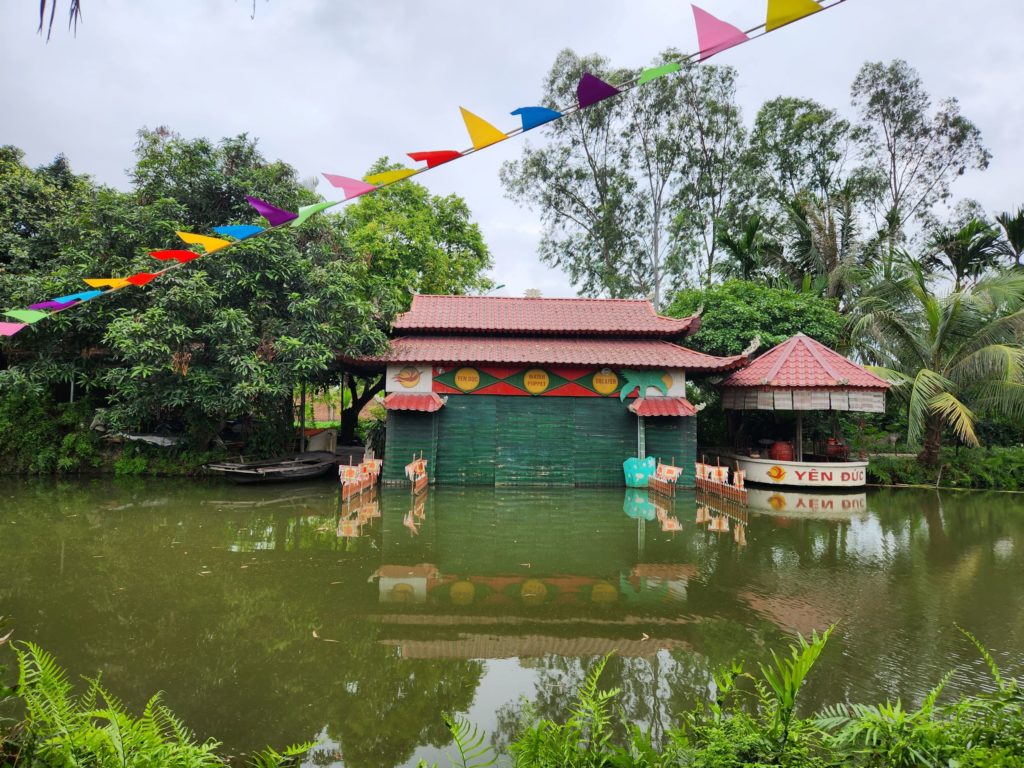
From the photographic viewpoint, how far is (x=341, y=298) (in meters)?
11.9

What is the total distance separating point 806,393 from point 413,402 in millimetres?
8453

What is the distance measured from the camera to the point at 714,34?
116 inches

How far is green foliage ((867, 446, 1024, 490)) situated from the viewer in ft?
42.5

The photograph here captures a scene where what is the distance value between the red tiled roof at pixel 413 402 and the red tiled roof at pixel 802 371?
6955 mm

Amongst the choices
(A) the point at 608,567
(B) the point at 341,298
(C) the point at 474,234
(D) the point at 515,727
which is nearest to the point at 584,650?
(D) the point at 515,727

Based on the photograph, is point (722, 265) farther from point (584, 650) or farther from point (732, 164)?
point (584, 650)

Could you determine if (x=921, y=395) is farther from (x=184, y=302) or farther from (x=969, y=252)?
(x=184, y=302)

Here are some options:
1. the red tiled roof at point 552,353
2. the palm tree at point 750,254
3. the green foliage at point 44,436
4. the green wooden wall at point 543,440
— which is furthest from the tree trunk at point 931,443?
the green foliage at point 44,436

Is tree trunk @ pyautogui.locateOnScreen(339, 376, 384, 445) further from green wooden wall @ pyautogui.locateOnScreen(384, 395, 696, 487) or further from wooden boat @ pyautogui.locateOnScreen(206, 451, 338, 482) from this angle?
green wooden wall @ pyautogui.locateOnScreen(384, 395, 696, 487)

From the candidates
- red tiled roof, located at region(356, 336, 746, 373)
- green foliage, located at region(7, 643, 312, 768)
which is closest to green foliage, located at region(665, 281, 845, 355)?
red tiled roof, located at region(356, 336, 746, 373)

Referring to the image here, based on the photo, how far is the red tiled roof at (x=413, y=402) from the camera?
11.2m

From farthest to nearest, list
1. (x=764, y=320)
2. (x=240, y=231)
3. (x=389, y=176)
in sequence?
(x=764, y=320)
(x=240, y=231)
(x=389, y=176)

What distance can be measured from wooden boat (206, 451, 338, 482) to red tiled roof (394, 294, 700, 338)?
3.52 m

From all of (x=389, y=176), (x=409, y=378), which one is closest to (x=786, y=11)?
(x=389, y=176)
